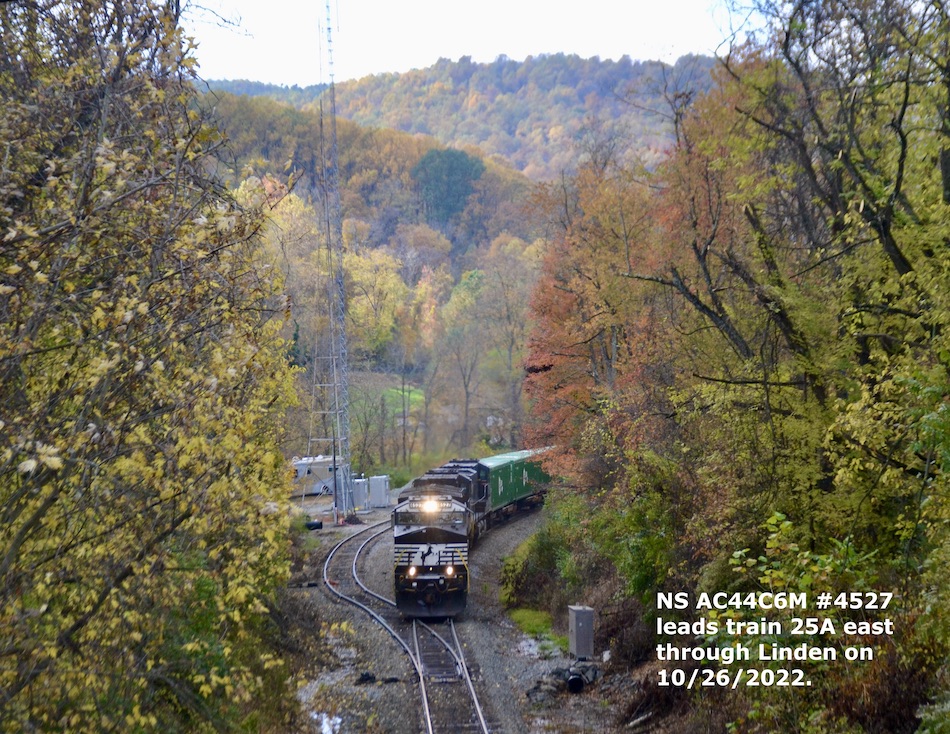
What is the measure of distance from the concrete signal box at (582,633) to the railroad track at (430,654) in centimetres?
230

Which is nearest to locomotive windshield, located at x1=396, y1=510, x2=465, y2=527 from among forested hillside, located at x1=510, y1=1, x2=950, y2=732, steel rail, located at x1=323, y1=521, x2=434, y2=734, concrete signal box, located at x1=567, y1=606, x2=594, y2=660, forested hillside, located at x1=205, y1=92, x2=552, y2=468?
steel rail, located at x1=323, y1=521, x2=434, y2=734

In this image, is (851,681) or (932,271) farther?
(932,271)

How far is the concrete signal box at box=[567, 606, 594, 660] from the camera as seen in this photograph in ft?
55.9

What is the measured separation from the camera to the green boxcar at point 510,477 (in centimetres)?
3063

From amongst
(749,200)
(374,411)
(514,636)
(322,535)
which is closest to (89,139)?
(749,200)

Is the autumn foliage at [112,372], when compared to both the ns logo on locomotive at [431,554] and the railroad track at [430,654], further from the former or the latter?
the ns logo on locomotive at [431,554]

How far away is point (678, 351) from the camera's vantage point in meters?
17.8

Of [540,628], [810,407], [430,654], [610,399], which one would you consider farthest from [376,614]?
[810,407]

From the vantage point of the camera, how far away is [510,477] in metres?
33.5

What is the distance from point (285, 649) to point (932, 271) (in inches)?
563

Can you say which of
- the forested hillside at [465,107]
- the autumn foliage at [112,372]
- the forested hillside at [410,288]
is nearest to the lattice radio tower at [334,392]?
the forested hillside at [410,288]

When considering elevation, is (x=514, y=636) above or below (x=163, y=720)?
below

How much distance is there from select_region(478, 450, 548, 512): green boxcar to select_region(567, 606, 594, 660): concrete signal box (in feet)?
41.2

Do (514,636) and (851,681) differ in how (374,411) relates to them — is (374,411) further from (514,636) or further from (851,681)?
(851,681)
